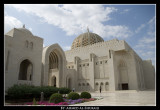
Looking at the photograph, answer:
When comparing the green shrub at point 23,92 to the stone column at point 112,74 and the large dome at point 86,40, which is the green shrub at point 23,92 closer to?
the stone column at point 112,74

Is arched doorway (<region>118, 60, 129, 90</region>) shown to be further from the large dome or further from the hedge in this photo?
the hedge

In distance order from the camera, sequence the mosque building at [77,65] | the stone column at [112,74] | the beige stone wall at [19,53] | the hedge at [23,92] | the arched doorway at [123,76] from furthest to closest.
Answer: the arched doorway at [123,76]
the stone column at [112,74]
the mosque building at [77,65]
the beige stone wall at [19,53]
the hedge at [23,92]

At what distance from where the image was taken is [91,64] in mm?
32812

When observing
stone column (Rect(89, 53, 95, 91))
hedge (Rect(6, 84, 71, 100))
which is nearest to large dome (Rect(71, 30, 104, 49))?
stone column (Rect(89, 53, 95, 91))

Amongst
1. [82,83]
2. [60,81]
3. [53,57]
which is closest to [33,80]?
[60,81]

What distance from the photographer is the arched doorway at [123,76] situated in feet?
99.3

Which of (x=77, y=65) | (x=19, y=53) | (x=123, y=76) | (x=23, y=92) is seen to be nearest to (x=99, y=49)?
(x=77, y=65)

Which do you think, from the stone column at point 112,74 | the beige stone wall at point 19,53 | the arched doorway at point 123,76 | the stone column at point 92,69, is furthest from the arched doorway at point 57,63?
the arched doorway at point 123,76

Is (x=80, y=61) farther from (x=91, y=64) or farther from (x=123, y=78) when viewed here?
(x=123, y=78)

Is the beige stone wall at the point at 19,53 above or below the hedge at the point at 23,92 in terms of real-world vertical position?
above

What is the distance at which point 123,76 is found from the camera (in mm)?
31047

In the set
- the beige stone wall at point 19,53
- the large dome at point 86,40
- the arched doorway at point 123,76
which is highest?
the large dome at point 86,40

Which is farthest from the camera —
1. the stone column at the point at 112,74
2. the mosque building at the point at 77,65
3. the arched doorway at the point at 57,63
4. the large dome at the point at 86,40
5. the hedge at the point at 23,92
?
the large dome at the point at 86,40

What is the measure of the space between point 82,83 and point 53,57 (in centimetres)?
1097
